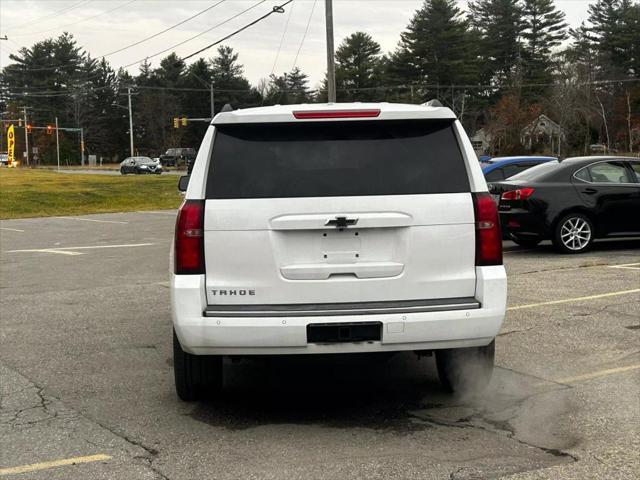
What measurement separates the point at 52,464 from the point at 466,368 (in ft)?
8.49

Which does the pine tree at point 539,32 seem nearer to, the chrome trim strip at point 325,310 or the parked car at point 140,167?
the parked car at point 140,167

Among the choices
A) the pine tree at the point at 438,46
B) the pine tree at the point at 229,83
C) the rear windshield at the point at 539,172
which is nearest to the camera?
the rear windshield at the point at 539,172

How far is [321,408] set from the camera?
506cm

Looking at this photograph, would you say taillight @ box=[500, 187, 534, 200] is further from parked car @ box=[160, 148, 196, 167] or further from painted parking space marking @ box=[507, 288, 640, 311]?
parked car @ box=[160, 148, 196, 167]

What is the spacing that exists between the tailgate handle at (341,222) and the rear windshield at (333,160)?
0.50ft

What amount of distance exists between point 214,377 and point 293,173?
1461 mm

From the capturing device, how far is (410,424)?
4.69 metres

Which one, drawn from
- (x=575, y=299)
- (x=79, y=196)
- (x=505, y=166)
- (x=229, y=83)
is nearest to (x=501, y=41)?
(x=229, y=83)

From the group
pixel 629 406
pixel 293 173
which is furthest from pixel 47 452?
pixel 629 406

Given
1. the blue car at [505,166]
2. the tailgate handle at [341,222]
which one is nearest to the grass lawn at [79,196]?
the blue car at [505,166]

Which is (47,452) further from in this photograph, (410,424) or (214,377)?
(410,424)

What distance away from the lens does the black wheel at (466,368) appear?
510 cm

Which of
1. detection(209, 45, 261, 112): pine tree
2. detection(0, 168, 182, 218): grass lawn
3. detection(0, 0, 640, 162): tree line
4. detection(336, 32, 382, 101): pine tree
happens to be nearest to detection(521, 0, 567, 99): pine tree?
detection(0, 0, 640, 162): tree line

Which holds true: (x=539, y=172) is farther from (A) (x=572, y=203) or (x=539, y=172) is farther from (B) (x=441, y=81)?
(B) (x=441, y=81)
